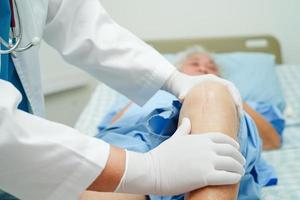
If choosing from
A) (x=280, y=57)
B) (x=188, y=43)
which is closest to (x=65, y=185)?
(x=188, y=43)

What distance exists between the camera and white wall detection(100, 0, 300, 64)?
263 cm

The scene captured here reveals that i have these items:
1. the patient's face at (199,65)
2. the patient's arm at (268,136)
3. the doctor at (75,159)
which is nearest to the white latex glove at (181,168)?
the doctor at (75,159)

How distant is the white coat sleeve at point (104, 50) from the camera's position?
1295mm

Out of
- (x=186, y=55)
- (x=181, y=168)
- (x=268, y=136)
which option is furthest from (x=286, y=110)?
(x=181, y=168)

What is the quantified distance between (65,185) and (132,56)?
0.57 meters

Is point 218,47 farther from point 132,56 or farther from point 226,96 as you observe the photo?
point 226,96

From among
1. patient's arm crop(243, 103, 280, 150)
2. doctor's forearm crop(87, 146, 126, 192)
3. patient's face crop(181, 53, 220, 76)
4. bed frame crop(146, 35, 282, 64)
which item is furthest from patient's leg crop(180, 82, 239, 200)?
bed frame crop(146, 35, 282, 64)

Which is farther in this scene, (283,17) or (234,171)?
(283,17)

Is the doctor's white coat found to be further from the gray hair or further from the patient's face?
the gray hair

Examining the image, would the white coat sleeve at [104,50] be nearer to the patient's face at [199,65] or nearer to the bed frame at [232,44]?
the patient's face at [199,65]

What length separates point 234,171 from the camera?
90 centimetres

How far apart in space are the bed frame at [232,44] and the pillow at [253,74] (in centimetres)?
11

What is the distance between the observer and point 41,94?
3.99 ft

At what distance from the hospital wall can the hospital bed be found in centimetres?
7
